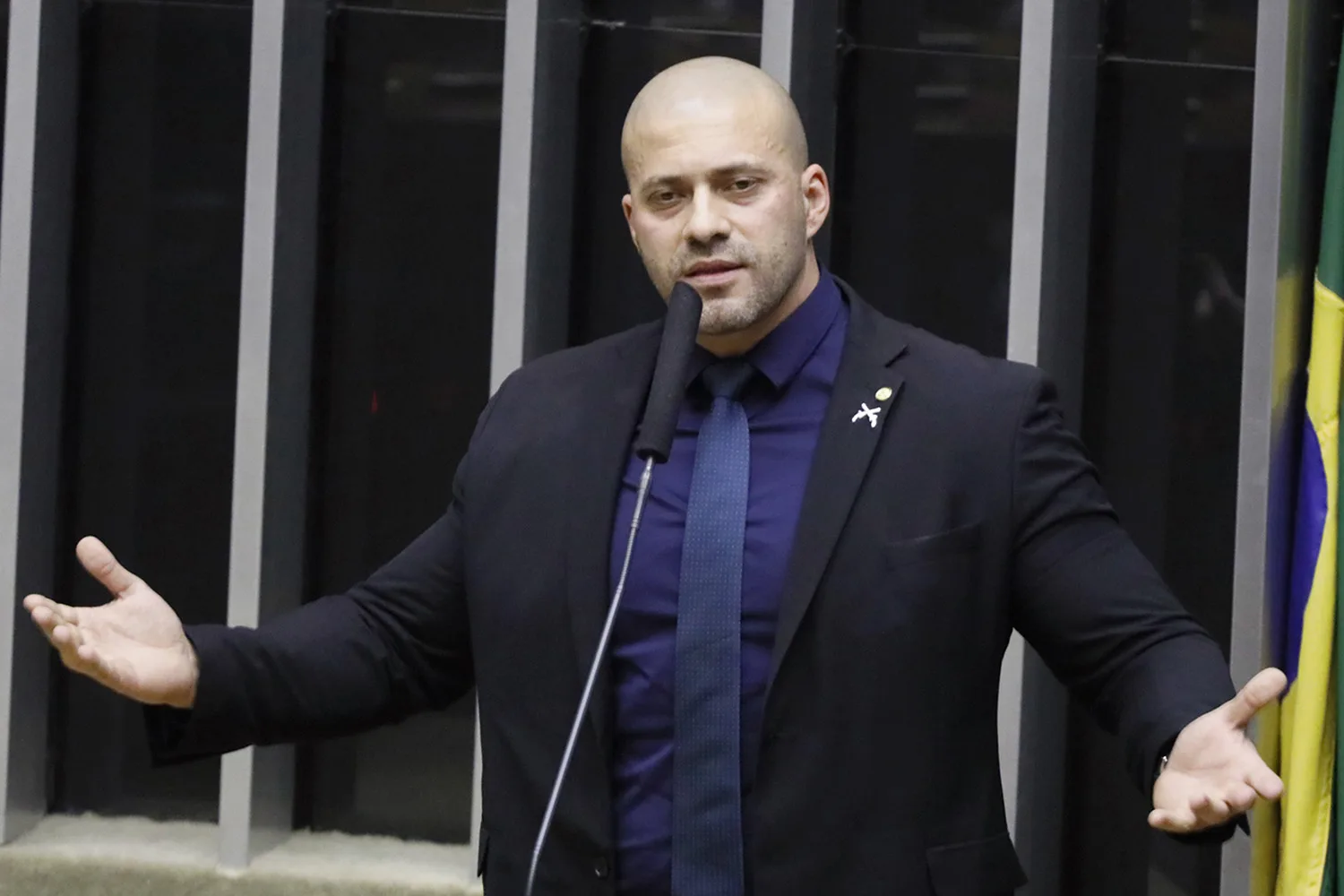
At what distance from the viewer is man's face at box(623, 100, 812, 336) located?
185cm

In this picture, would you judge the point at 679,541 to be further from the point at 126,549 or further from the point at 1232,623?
the point at 126,549

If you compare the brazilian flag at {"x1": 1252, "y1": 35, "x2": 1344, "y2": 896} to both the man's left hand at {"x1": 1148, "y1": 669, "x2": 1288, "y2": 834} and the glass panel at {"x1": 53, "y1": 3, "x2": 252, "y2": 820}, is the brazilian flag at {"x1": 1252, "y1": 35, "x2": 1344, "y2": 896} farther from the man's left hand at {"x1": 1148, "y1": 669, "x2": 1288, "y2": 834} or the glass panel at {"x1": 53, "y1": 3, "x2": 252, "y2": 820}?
the glass panel at {"x1": 53, "y1": 3, "x2": 252, "y2": 820}

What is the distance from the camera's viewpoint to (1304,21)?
2750 mm

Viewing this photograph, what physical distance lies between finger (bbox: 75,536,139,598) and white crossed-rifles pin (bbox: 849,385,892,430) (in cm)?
78

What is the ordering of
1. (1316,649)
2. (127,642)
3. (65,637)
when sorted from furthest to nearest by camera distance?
(1316,649) → (127,642) → (65,637)

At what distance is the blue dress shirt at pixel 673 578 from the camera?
173 centimetres

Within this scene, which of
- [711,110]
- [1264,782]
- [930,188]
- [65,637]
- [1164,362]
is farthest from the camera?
[930,188]

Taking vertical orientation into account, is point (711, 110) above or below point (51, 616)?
above

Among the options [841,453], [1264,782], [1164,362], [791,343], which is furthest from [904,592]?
[1164,362]

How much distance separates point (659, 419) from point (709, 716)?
1.24 feet

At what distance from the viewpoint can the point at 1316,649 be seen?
263 cm

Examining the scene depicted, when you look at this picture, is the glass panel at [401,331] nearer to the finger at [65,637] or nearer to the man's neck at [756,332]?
the man's neck at [756,332]

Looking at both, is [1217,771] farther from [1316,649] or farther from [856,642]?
[1316,649]

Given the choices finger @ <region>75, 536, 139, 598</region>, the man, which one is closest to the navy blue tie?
the man
